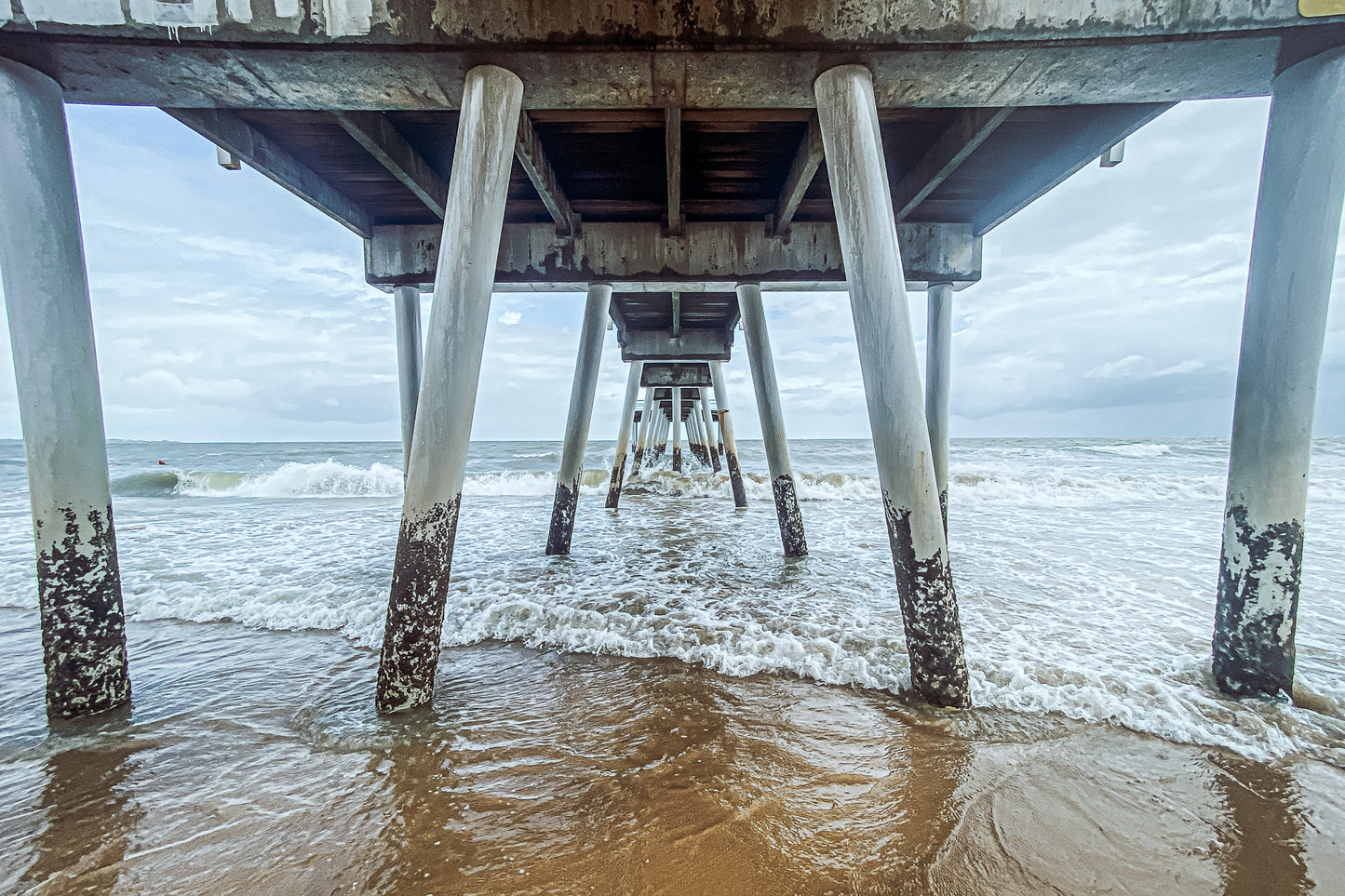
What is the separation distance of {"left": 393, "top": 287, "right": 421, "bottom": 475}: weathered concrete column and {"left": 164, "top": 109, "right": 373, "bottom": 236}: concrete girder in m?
0.86

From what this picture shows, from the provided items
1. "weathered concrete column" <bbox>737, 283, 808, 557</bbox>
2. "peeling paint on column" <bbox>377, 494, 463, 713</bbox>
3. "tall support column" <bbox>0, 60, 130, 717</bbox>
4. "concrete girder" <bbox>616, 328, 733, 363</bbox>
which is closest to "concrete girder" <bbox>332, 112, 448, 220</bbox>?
"tall support column" <bbox>0, 60, 130, 717</bbox>

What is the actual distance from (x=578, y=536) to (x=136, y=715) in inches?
219

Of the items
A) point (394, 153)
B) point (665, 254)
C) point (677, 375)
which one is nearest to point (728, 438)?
point (677, 375)

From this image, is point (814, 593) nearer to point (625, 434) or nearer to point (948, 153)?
point (948, 153)

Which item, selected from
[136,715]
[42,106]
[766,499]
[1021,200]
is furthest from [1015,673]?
[766,499]

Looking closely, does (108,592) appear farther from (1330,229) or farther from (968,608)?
(1330,229)

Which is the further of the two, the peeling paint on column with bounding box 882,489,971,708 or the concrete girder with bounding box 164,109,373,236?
the concrete girder with bounding box 164,109,373,236

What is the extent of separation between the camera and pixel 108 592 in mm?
2734

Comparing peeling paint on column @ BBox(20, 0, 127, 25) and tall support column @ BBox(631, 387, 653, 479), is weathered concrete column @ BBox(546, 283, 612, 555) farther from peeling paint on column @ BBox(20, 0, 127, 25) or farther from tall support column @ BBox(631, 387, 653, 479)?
tall support column @ BBox(631, 387, 653, 479)

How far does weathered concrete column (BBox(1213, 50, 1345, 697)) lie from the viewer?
258 centimetres

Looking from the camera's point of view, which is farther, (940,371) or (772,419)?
(772,419)

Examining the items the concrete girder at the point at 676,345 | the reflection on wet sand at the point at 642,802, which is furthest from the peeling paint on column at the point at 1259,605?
the concrete girder at the point at 676,345

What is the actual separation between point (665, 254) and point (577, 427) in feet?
8.36

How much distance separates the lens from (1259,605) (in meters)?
2.76
